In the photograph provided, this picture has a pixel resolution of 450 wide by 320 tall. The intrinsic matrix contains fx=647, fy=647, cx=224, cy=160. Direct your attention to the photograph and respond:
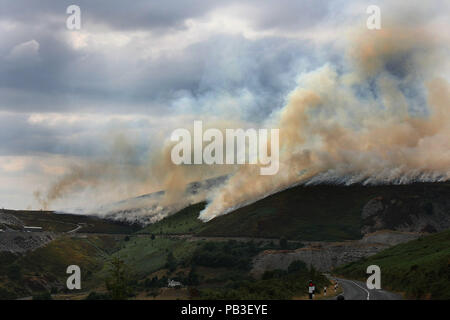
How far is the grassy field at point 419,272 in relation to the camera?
337ft

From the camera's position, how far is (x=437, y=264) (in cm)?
12412

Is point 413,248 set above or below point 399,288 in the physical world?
above

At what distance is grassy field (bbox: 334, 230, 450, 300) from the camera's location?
337 ft

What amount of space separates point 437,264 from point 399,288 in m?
8.70

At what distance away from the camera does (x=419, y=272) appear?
125 meters
